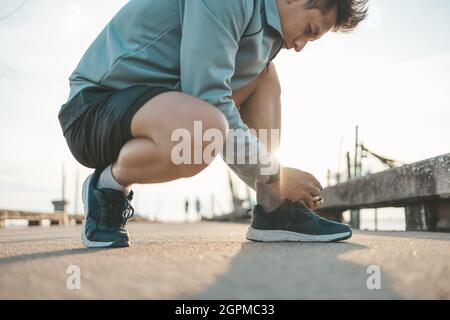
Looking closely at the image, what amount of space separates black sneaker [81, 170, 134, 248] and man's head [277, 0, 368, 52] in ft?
3.72

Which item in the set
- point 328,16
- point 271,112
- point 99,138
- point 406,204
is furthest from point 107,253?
point 406,204

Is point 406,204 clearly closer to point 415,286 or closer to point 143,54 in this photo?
point 143,54

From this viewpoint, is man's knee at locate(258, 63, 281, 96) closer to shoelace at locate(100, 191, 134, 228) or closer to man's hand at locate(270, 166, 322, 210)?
man's hand at locate(270, 166, 322, 210)

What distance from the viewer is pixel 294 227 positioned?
2.54m

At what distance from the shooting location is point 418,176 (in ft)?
12.5

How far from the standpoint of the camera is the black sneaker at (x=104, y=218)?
2201 millimetres

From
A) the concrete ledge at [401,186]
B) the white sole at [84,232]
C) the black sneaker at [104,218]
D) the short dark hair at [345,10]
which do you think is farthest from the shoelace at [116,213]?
the concrete ledge at [401,186]

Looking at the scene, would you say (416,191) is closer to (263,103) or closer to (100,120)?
(263,103)

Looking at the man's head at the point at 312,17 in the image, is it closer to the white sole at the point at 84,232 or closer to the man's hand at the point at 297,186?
the man's hand at the point at 297,186

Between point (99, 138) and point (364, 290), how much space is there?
1439 mm

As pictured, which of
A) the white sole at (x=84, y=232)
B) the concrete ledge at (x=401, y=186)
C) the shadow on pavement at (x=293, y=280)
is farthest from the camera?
the concrete ledge at (x=401, y=186)

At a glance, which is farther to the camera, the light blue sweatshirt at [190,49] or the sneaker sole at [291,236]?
the sneaker sole at [291,236]

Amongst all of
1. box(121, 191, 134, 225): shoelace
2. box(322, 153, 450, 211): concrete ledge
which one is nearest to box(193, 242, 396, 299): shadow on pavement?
box(121, 191, 134, 225): shoelace

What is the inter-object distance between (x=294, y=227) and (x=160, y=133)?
0.92 m
